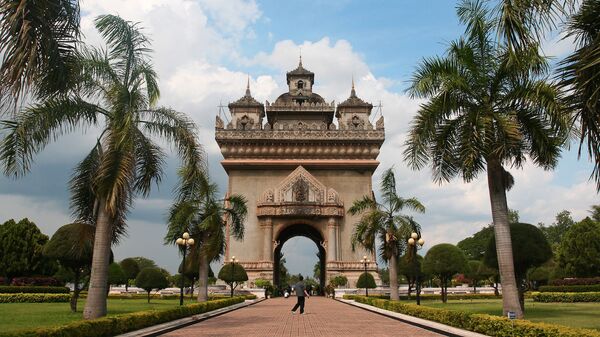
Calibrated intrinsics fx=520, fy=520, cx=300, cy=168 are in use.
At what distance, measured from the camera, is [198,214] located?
90.0 ft

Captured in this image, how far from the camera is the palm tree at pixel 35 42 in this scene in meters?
8.49

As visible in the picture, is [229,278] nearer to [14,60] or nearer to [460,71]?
[460,71]

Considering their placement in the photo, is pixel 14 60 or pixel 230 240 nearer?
pixel 14 60

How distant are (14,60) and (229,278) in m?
33.9

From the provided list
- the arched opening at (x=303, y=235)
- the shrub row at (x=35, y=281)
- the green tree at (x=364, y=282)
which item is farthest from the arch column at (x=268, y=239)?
the shrub row at (x=35, y=281)

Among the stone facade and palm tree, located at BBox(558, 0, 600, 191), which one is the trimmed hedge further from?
palm tree, located at BBox(558, 0, 600, 191)

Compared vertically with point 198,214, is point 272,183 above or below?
above

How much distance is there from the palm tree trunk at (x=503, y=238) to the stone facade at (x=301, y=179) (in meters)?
31.8

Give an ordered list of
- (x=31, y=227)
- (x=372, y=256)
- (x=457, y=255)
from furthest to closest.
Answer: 1. (x=372, y=256)
2. (x=31, y=227)
3. (x=457, y=255)

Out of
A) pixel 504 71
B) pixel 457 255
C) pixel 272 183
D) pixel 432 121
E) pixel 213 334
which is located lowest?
pixel 213 334

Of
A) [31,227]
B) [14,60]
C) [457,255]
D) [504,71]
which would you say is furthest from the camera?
[31,227]

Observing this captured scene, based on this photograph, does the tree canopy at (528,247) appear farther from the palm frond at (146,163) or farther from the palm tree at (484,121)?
the palm frond at (146,163)

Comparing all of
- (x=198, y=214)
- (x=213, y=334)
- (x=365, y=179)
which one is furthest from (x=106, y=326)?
(x=365, y=179)

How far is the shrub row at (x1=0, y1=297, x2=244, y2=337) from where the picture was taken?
915cm
